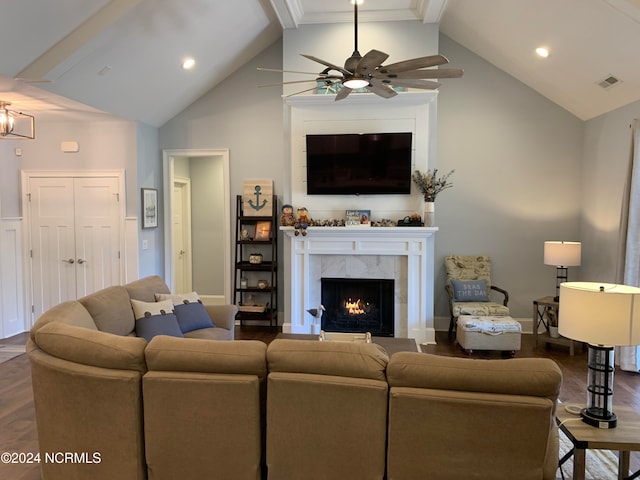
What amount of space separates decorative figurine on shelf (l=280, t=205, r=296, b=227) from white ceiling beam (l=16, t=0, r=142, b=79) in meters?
2.60

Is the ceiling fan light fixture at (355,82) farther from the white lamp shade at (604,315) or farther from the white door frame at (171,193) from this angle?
the white door frame at (171,193)

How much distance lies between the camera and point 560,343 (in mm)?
5043

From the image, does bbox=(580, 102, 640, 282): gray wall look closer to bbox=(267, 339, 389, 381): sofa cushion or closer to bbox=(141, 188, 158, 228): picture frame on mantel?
bbox=(267, 339, 389, 381): sofa cushion

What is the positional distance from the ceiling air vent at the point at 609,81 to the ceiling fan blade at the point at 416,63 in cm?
232

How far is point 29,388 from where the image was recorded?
3939 millimetres

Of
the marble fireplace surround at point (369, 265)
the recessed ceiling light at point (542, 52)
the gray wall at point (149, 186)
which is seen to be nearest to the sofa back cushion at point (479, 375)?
the marble fireplace surround at point (369, 265)

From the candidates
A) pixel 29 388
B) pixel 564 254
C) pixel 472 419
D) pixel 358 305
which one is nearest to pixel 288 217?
pixel 358 305

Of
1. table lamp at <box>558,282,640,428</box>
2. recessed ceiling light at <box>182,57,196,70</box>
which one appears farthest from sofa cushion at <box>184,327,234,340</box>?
recessed ceiling light at <box>182,57,196,70</box>

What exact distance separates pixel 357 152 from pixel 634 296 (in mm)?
3653

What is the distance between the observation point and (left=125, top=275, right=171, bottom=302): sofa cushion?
3.80 m

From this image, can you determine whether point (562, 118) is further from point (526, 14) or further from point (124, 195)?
point (124, 195)

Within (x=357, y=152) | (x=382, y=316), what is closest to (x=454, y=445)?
(x=382, y=316)

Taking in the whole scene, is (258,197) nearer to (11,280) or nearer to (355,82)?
(355,82)

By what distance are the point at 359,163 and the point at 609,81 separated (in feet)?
8.63
